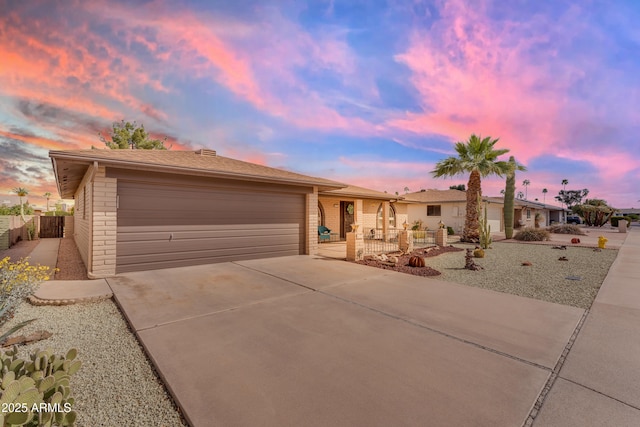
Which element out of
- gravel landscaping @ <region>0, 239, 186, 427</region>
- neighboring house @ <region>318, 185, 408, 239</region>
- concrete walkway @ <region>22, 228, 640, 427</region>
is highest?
neighboring house @ <region>318, 185, 408, 239</region>

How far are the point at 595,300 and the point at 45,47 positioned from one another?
54.6 ft

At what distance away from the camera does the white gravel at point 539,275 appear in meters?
5.97

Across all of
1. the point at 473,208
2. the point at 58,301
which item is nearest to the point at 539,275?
the point at 473,208

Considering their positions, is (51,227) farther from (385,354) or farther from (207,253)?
(385,354)

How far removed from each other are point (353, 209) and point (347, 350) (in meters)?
14.1

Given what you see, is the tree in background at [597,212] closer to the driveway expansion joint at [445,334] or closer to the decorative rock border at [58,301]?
the driveway expansion joint at [445,334]

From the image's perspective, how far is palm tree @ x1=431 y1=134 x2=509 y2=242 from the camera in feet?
52.6

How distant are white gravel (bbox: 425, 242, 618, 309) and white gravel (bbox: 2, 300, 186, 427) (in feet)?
21.9

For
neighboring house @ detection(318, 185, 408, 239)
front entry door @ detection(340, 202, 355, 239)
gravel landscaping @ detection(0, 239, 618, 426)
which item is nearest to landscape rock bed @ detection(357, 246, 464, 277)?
gravel landscaping @ detection(0, 239, 618, 426)

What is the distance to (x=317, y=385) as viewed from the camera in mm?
2605

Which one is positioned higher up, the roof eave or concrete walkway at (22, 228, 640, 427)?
the roof eave

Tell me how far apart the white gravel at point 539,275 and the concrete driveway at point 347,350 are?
2.94ft

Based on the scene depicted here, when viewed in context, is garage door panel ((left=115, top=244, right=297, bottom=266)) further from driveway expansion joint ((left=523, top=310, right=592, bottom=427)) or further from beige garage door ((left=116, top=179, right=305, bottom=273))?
driveway expansion joint ((left=523, top=310, right=592, bottom=427))

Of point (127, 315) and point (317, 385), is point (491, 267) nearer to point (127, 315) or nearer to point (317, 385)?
point (317, 385)
